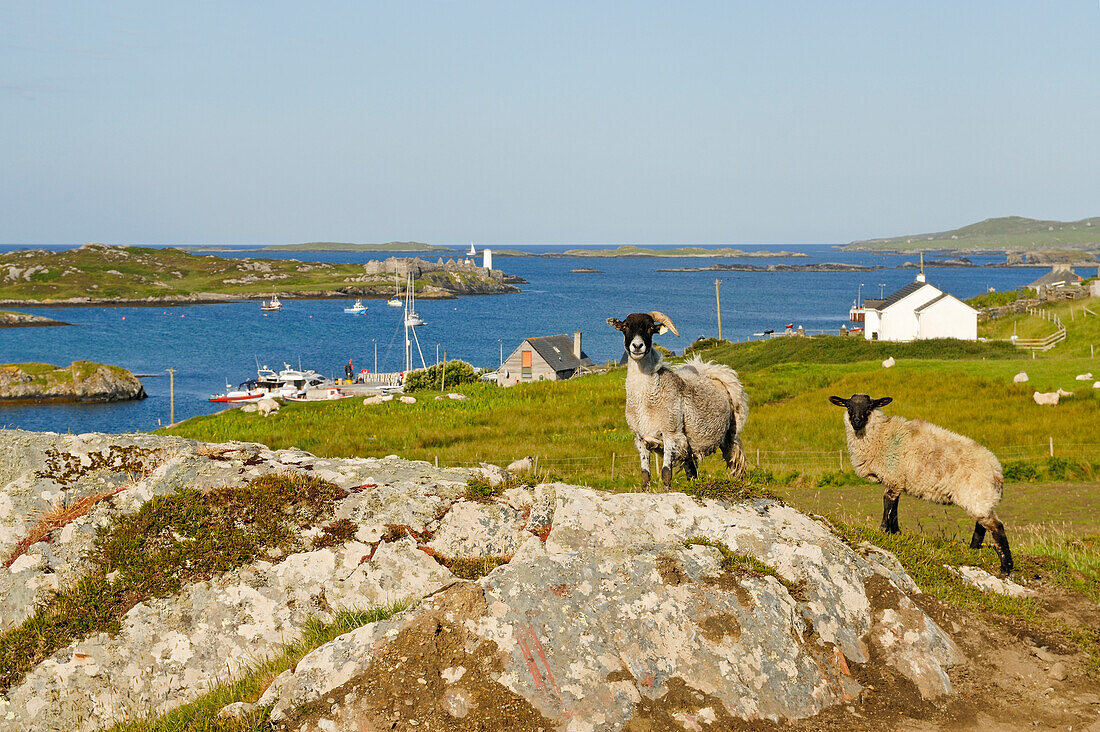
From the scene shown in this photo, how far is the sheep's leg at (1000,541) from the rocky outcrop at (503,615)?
283 cm

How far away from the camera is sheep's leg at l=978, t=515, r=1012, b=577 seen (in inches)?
447

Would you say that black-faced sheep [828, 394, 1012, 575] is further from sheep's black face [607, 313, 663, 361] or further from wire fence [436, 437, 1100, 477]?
wire fence [436, 437, 1100, 477]

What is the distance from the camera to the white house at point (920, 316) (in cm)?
7762

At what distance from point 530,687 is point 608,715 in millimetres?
691

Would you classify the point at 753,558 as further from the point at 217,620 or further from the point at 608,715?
the point at 217,620

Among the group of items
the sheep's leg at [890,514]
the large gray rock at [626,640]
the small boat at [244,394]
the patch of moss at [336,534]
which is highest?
the patch of moss at [336,534]

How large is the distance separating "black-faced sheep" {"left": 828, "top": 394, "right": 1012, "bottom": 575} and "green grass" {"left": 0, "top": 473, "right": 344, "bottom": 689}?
9.01m

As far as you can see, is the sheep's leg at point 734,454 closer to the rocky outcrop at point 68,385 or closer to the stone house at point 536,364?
the stone house at point 536,364

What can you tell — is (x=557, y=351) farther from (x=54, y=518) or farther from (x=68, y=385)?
(x=54, y=518)

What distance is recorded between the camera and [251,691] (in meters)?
7.20

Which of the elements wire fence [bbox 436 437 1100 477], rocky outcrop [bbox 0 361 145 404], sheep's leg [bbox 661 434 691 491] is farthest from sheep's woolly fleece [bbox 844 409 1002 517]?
rocky outcrop [bbox 0 361 145 404]

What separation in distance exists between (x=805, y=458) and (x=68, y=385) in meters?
86.5

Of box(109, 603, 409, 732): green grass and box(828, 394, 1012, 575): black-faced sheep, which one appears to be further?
box(828, 394, 1012, 575): black-faced sheep

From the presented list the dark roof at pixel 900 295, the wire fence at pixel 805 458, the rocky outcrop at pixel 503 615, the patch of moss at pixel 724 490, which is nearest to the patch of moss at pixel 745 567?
the rocky outcrop at pixel 503 615
